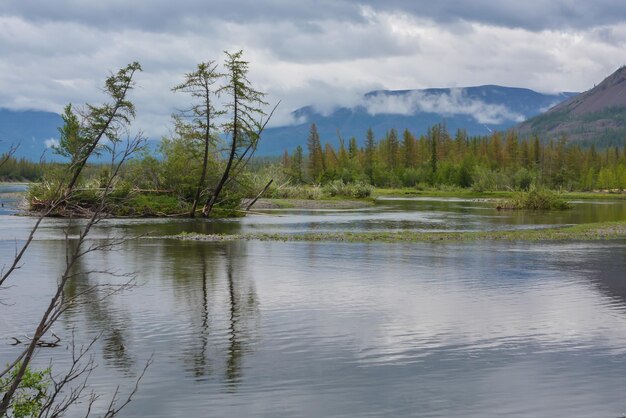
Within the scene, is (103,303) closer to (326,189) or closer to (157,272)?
(157,272)

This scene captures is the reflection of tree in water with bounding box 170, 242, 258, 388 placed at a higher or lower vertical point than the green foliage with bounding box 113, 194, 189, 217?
lower

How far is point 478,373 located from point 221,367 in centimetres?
474

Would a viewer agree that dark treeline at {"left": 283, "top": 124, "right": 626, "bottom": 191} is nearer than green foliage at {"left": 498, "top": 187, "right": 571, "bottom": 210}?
No

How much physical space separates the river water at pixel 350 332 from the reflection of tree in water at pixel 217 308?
7 cm

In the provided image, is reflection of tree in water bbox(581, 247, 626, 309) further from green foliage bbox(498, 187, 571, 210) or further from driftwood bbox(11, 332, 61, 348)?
green foliage bbox(498, 187, 571, 210)

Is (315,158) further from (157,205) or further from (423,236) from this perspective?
(423,236)

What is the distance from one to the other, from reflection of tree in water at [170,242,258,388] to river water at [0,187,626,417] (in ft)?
0.23

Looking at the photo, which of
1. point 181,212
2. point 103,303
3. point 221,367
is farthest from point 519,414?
point 181,212

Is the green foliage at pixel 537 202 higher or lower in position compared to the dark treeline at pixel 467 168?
lower

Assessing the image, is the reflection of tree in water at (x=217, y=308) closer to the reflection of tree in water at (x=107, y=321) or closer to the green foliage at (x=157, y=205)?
the reflection of tree in water at (x=107, y=321)

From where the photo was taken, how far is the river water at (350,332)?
459 inches

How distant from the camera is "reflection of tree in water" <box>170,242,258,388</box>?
13.8 m

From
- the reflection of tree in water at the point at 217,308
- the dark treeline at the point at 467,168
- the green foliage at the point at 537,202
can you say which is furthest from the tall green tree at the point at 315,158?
the reflection of tree in water at the point at 217,308

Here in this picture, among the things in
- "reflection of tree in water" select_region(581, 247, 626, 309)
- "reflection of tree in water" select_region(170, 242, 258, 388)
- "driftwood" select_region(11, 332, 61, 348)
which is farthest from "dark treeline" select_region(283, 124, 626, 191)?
"driftwood" select_region(11, 332, 61, 348)
